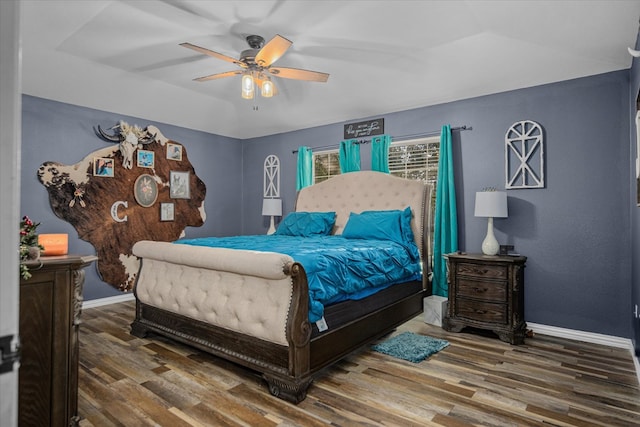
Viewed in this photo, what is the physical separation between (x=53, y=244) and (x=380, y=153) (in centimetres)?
374

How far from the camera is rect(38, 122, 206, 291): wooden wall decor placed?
4.45 meters

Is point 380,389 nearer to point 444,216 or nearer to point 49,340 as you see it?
point 49,340

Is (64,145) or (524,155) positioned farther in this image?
(64,145)

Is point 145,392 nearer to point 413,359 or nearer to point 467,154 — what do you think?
point 413,359

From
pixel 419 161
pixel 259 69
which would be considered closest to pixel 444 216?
pixel 419 161

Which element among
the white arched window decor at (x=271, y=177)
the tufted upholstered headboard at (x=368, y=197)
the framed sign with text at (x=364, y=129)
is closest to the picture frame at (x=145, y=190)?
the white arched window decor at (x=271, y=177)

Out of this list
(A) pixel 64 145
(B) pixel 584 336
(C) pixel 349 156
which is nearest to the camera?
(B) pixel 584 336

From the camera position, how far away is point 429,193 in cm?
432

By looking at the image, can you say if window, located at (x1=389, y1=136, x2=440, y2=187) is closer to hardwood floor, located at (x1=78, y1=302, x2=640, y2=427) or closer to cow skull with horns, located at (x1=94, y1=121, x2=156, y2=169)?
hardwood floor, located at (x1=78, y1=302, x2=640, y2=427)

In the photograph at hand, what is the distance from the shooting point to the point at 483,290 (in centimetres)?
355

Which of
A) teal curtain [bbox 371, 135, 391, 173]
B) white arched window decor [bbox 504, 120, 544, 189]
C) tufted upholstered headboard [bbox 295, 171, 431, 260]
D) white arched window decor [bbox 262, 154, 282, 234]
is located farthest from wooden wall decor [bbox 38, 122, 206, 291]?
white arched window decor [bbox 504, 120, 544, 189]

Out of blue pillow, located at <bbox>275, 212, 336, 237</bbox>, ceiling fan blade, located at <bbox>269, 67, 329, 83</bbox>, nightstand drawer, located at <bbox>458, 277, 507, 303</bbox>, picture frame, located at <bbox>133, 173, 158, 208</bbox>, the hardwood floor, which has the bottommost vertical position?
the hardwood floor

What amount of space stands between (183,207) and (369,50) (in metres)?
3.56

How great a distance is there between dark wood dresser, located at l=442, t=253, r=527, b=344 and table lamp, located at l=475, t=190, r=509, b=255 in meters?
0.16
